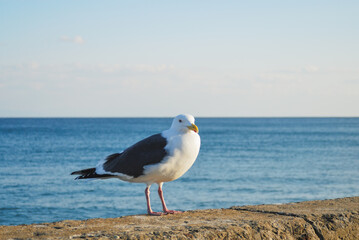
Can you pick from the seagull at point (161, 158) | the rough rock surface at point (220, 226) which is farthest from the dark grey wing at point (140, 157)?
the rough rock surface at point (220, 226)

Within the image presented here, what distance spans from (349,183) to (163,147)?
939 inches

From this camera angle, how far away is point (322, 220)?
3965mm

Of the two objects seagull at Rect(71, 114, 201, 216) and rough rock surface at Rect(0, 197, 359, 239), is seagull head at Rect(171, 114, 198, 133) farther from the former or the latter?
rough rock surface at Rect(0, 197, 359, 239)

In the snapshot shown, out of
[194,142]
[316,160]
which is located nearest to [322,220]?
[194,142]

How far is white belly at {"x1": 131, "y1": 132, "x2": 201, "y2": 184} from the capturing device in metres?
4.98

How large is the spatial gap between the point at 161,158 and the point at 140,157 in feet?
1.15

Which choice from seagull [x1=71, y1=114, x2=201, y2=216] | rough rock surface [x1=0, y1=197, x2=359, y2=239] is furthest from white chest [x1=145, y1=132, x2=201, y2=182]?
rough rock surface [x1=0, y1=197, x2=359, y2=239]

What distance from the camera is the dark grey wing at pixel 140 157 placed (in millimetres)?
5129

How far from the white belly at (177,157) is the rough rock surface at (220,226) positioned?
0.72 m

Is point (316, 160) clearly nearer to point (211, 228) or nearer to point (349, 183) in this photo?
point (349, 183)

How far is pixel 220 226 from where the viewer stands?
362cm

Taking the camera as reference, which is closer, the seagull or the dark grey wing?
the seagull

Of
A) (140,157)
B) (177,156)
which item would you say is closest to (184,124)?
(177,156)

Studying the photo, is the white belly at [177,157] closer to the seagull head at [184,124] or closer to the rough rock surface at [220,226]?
the seagull head at [184,124]
